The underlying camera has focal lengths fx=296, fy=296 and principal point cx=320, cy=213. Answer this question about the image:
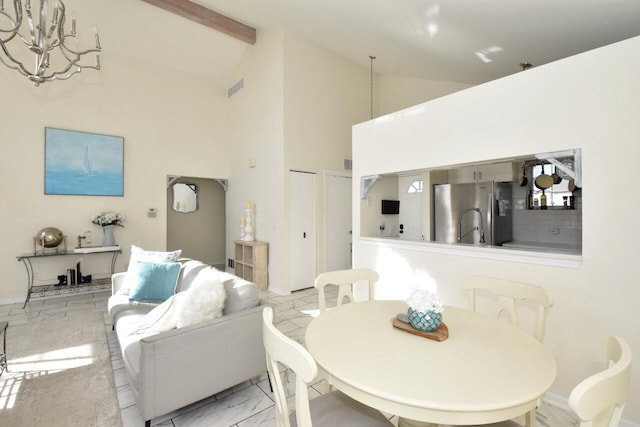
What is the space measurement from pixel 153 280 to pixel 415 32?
4142mm

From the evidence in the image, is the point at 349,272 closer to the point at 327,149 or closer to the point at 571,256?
the point at 571,256

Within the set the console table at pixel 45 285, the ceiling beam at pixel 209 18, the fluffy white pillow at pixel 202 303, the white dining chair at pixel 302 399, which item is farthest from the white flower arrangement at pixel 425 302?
the ceiling beam at pixel 209 18

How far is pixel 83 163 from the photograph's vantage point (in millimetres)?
4852

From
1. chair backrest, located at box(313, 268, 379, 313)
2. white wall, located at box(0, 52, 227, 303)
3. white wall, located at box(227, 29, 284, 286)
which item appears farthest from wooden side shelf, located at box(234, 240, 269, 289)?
chair backrest, located at box(313, 268, 379, 313)

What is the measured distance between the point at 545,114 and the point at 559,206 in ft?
8.50

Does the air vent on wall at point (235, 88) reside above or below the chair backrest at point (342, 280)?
above

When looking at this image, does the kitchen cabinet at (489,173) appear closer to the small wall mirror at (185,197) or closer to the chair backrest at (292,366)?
the chair backrest at (292,366)

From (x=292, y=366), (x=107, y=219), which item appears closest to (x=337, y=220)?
(x=107, y=219)

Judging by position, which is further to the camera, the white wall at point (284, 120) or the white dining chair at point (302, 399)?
the white wall at point (284, 120)

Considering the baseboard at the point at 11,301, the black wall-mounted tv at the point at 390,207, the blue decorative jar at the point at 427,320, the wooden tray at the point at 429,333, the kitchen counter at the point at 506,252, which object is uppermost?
the black wall-mounted tv at the point at 390,207

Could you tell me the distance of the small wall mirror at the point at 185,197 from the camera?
650 cm

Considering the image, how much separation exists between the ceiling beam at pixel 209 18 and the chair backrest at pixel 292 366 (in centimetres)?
516

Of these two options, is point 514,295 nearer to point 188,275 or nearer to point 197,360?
point 197,360

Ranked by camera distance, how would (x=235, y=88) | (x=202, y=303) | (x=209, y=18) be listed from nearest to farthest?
(x=202, y=303)
(x=209, y=18)
(x=235, y=88)
